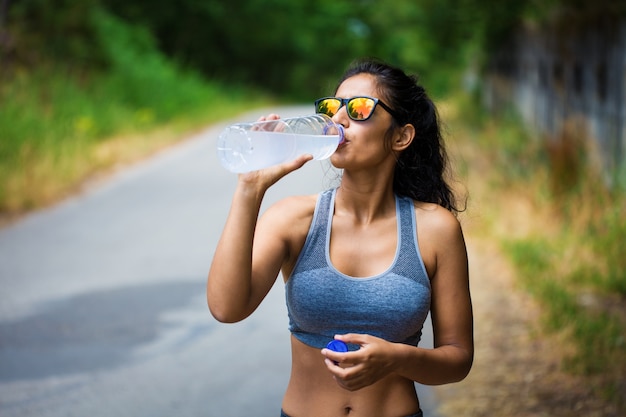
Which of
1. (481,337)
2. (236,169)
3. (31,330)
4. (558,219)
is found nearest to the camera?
(236,169)

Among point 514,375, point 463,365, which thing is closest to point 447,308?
point 463,365

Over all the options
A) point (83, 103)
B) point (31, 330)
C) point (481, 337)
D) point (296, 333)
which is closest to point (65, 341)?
point (31, 330)

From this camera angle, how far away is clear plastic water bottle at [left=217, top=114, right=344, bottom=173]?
2.26 meters

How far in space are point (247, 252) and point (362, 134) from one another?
458 mm

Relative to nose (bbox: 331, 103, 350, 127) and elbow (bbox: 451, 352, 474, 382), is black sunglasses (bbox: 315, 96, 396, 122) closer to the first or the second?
nose (bbox: 331, 103, 350, 127)

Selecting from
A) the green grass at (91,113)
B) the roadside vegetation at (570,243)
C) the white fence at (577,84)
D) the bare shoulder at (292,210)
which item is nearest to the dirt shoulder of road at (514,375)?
the roadside vegetation at (570,243)

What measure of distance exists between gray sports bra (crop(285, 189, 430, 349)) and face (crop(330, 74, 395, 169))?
0.70 feet

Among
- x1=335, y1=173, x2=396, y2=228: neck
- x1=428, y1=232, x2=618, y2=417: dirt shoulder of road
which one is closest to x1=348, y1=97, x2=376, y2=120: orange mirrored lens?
x1=335, y1=173, x2=396, y2=228: neck

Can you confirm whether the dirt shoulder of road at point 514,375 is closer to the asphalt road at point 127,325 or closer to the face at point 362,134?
the asphalt road at point 127,325

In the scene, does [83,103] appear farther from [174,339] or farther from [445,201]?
[445,201]

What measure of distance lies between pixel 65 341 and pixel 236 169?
13.6ft

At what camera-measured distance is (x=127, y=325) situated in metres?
6.34

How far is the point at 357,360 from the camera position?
209 cm

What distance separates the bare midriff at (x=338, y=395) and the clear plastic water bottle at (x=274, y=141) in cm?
52
